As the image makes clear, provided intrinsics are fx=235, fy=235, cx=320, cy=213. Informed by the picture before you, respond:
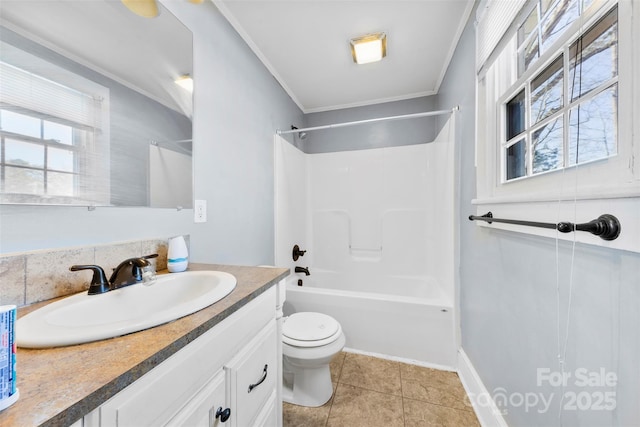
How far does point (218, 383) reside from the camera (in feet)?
2.02

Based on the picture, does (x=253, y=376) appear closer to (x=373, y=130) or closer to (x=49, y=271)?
(x=49, y=271)

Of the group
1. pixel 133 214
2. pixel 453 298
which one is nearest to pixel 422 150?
pixel 453 298

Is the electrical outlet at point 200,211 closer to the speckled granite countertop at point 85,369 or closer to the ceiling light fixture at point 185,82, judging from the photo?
the ceiling light fixture at point 185,82

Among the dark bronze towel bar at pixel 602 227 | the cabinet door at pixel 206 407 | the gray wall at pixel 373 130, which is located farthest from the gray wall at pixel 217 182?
the dark bronze towel bar at pixel 602 227

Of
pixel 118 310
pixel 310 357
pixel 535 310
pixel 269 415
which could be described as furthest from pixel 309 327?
pixel 535 310

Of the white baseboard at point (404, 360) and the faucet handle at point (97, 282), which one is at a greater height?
the faucet handle at point (97, 282)

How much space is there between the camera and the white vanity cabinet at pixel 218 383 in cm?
42

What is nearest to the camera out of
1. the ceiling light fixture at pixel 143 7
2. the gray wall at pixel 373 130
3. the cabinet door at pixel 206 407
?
the cabinet door at pixel 206 407

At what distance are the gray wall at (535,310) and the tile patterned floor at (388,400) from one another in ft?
0.79

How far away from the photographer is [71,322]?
24.3 inches

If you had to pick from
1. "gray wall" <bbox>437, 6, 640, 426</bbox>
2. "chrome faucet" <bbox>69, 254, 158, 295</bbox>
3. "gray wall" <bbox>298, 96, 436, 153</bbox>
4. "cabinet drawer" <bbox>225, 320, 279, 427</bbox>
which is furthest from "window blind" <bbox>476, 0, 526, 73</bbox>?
"chrome faucet" <bbox>69, 254, 158, 295</bbox>

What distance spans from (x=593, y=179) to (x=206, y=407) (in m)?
1.18

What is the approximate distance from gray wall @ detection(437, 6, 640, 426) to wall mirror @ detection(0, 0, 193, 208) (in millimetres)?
1498

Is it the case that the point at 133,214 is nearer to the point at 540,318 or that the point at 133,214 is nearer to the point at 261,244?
the point at 261,244
